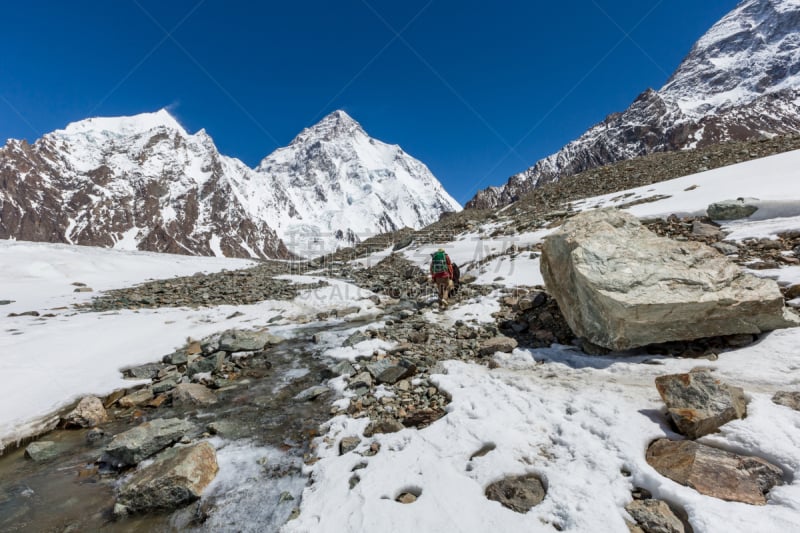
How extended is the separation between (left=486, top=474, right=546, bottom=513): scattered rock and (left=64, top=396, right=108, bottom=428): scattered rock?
27.4 feet

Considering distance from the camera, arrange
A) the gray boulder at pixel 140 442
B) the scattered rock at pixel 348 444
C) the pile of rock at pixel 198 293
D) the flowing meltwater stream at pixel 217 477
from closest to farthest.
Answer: the flowing meltwater stream at pixel 217 477 → the scattered rock at pixel 348 444 → the gray boulder at pixel 140 442 → the pile of rock at pixel 198 293

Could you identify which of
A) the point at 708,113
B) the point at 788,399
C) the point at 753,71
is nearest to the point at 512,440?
the point at 788,399

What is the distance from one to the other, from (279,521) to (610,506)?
13.0 feet

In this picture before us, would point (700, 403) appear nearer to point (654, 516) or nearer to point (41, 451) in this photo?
point (654, 516)

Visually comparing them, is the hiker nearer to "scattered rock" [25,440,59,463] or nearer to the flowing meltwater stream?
the flowing meltwater stream

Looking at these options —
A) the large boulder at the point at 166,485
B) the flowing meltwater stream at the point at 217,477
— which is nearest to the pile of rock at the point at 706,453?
the flowing meltwater stream at the point at 217,477

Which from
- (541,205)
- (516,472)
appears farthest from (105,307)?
(541,205)

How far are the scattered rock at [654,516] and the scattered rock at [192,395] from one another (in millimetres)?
8320

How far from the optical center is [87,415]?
→ 7273mm

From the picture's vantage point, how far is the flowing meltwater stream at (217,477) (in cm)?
458

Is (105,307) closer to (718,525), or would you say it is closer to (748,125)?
(718,525)

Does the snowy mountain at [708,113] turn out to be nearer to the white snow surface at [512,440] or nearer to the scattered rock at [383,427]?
the white snow surface at [512,440]

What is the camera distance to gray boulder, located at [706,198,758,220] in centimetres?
1232

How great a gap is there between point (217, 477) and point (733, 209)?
17.9 meters
